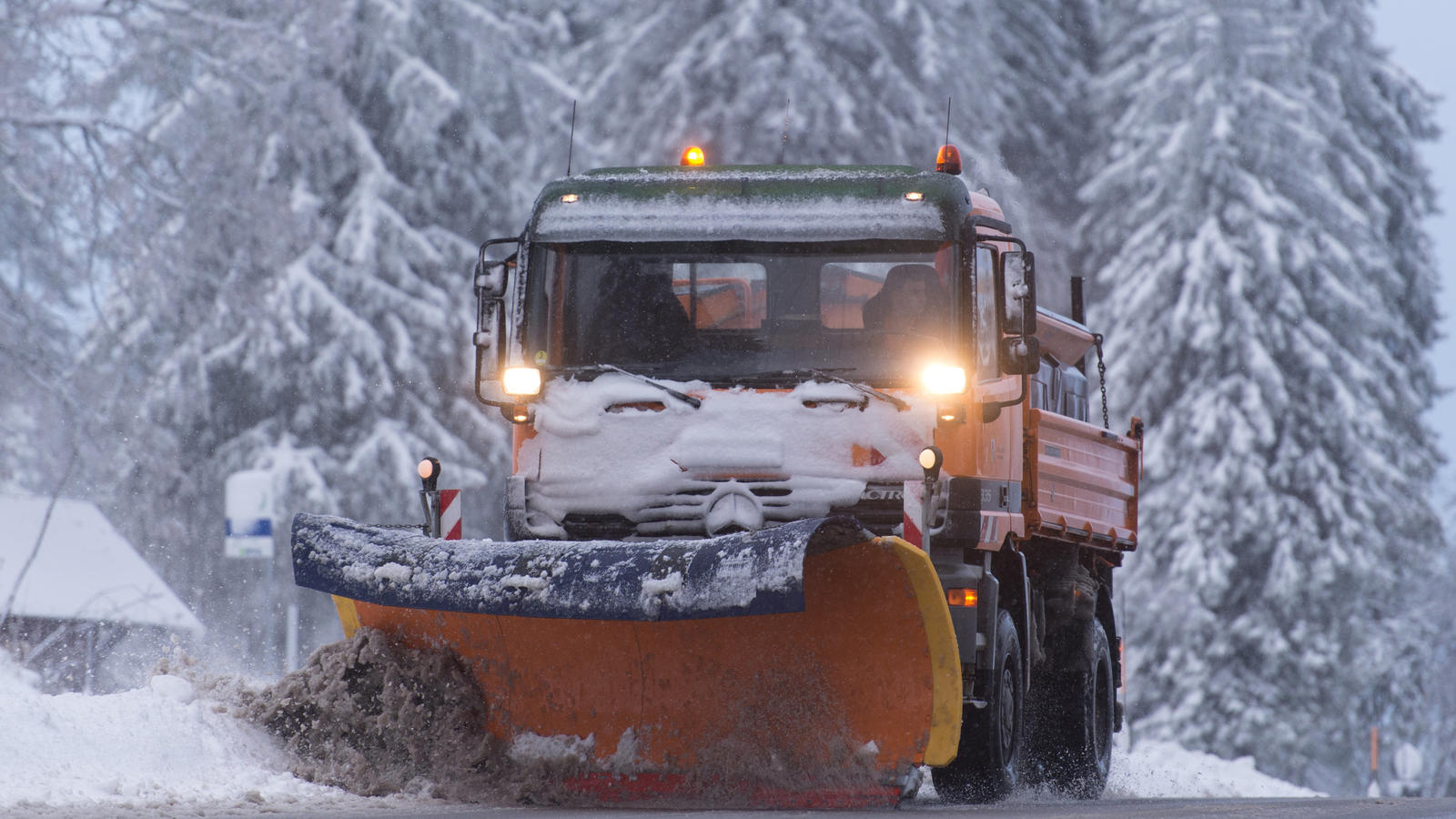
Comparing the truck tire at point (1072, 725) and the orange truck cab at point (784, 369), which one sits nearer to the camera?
the orange truck cab at point (784, 369)

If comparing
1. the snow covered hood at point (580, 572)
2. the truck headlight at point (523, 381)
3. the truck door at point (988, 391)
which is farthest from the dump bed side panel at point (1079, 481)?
the snow covered hood at point (580, 572)

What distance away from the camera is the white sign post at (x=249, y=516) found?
17797 mm

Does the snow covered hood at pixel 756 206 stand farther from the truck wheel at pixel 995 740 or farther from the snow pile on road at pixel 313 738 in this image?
the snow pile on road at pixel 313 738

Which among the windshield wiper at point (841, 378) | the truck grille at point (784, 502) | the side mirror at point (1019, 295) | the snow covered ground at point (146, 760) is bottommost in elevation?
the snow covered ground at point (146, 760)

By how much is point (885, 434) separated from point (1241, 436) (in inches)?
806

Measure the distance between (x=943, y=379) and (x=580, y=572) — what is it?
1853mm

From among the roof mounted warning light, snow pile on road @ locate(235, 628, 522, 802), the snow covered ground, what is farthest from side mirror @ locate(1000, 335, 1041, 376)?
the snow covered ground

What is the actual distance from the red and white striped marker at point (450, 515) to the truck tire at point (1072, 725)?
12.2 ft

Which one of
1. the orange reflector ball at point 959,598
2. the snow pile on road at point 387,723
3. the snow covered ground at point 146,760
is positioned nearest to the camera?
the snow covered ground at point 146,760

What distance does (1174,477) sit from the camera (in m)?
29.2

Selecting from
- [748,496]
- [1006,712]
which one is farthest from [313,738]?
[1006,712]

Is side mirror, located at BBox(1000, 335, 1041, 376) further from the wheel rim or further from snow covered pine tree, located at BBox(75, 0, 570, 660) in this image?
snow covered pine tree, located at BBox(75, 0, 570, 660)

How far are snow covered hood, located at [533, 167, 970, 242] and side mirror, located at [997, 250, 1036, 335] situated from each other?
0.30 m

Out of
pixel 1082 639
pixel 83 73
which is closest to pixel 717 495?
pixel 1082 639
